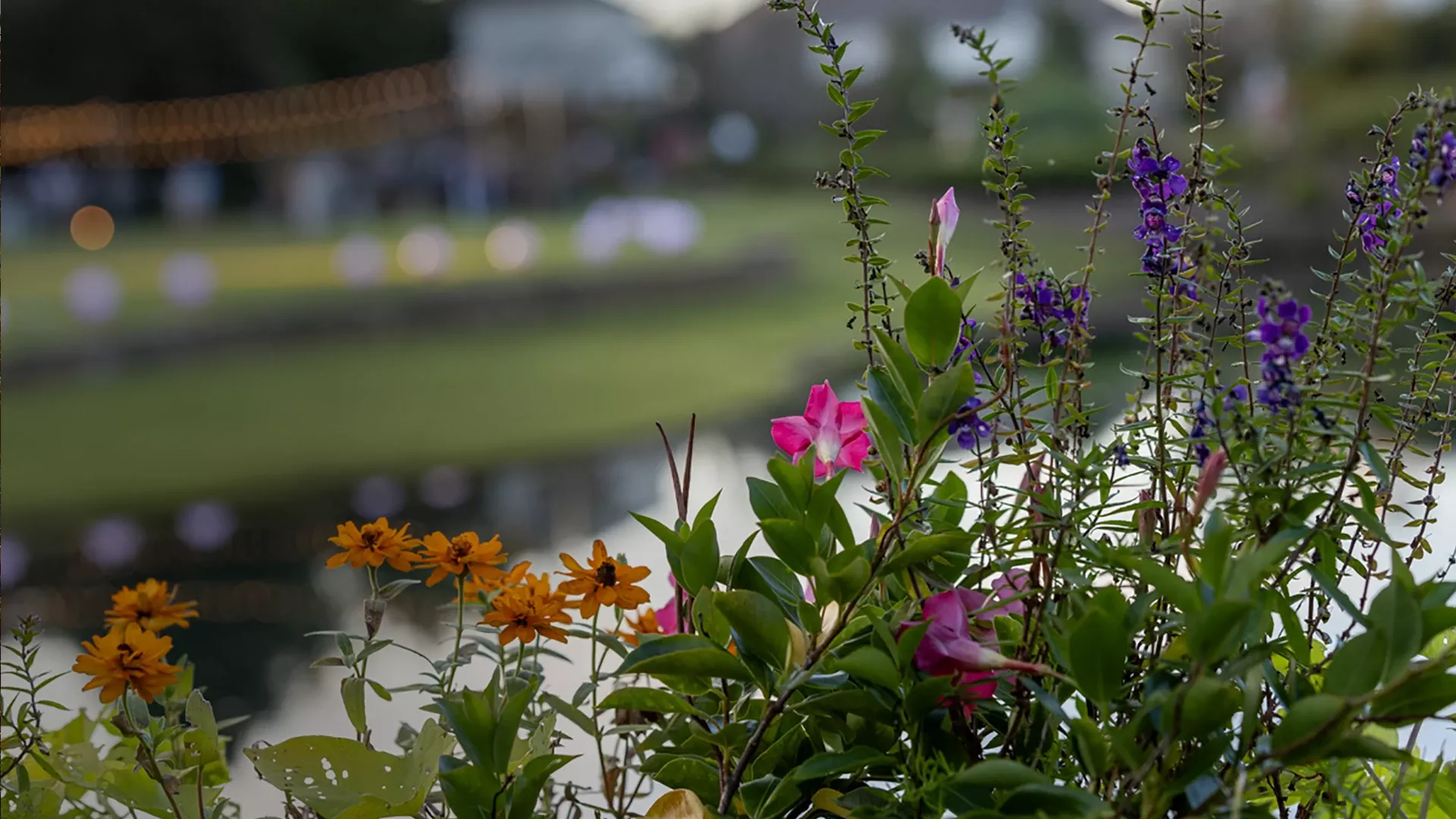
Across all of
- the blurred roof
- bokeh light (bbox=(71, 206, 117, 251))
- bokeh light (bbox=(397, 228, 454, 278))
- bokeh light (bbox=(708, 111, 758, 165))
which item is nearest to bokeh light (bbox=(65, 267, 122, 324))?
bokeh light (bbox=(397, 228, 454, 278))

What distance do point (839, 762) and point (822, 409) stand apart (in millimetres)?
151

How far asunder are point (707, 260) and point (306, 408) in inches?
135

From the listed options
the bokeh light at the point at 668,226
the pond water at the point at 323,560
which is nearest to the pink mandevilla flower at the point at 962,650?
the pond water at the point at 323,560

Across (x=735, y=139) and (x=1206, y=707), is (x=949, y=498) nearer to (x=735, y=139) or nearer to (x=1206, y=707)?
(x=1206, y=707)

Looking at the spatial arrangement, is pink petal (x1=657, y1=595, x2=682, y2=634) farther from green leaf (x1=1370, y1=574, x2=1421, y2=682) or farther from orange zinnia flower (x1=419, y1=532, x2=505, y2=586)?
green leaf (x1=1370, y1=574, x2=1421, y2=682)

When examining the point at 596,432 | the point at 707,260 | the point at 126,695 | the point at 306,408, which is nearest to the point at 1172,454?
the point at 126,695

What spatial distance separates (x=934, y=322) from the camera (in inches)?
15.3

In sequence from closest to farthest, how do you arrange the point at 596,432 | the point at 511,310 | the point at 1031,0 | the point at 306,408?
the point at 596,432 → the point at 306,408 → the point at 511,310 → the point at 1031,0

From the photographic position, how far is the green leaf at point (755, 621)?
0.38 m

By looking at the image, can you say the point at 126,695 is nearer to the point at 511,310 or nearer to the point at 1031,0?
the point at 511,310

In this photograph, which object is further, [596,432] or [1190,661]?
[596,432]

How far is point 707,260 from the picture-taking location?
759 centimetres

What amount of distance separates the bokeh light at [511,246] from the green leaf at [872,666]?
7759mm

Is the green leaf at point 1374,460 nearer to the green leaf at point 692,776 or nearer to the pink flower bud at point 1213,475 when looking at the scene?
the pink flower bud at point 1213,475
